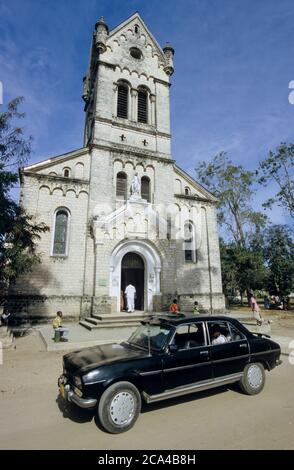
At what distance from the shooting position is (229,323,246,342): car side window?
5.49 meters

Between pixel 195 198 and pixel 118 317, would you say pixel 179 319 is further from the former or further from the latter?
pixel 195 198

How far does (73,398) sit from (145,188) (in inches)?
599

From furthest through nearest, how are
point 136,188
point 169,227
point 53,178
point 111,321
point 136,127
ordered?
1. point 136,127
2. point 169,227
3. point 136,188
4. point 53,178
5. point 111,321

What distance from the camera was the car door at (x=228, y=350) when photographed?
5008 millimetres

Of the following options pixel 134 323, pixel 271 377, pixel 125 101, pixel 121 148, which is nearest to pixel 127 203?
pixel 121 148

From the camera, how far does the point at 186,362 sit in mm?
4676

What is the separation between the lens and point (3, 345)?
922 cm

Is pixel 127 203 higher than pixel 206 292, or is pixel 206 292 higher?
pixel 127 203

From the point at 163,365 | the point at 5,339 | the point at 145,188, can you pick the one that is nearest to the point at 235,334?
the point at 163,365

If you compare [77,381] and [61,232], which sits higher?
[61,232]

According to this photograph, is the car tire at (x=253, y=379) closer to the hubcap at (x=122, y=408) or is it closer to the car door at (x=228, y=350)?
the car door at (x=228, y=350)
